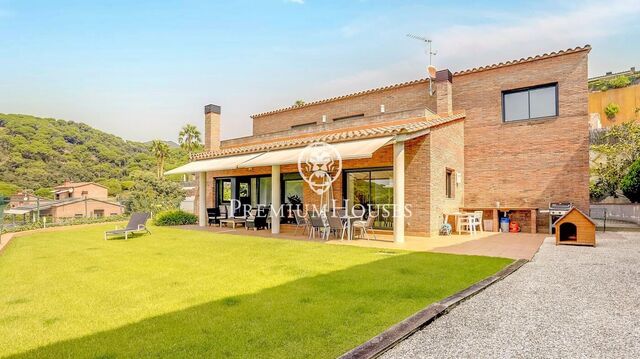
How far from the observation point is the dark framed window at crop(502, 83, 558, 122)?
18.5 m

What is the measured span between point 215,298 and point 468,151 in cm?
1791

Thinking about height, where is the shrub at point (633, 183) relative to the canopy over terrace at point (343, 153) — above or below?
below

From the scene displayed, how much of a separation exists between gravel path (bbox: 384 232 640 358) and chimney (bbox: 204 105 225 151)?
2362cm

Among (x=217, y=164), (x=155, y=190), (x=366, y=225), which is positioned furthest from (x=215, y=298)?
(x=155, y=190)

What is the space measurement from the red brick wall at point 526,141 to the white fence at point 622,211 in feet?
25.7

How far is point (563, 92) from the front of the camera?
59.3ft

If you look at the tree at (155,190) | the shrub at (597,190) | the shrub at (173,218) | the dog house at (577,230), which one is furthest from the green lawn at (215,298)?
the tree at (155,190)

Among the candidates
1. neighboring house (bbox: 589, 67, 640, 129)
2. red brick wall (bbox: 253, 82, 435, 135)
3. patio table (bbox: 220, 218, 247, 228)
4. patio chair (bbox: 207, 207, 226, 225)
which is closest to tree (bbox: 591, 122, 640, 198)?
red brick wall (bbox: 253, 82, 435, 135)

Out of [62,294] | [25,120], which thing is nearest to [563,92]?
[62,294]

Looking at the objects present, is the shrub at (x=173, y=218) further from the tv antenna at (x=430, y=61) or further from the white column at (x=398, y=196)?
the tv antenna at (x=430, y=61)

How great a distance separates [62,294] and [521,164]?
20244 millimetres

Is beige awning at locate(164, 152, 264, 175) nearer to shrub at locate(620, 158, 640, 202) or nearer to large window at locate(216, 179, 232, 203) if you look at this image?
large window at locate(216, 179, 232, 203)

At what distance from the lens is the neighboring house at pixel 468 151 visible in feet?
53.9

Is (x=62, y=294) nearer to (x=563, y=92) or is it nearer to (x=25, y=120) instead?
(x=563, y=92)
